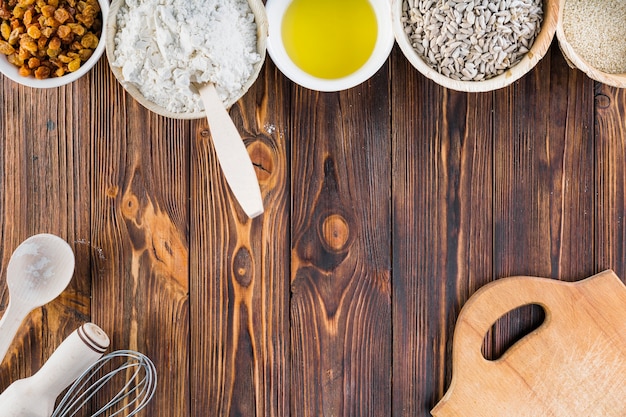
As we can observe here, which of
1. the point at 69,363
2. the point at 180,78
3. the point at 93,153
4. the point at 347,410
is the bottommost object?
the point at 347,410

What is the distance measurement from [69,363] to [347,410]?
35 centimetres

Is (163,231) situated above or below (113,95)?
below

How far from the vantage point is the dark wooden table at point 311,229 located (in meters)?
0.76

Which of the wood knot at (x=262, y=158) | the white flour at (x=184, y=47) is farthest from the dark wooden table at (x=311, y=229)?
the white flour at (x=184, y=47)

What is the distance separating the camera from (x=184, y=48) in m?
0.62

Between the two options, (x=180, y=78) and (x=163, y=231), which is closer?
(x=180, y=78)

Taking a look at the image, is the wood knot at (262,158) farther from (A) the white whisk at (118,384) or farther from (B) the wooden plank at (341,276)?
(A) the white whisk at (118,384)

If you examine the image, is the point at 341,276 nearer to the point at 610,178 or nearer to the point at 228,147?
the point at 228,147

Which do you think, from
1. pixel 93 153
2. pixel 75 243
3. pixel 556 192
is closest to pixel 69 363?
pixel 75 243

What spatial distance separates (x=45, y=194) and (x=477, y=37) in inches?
22.8

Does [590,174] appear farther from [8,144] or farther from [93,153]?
[8,144]

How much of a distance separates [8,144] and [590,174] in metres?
0.76

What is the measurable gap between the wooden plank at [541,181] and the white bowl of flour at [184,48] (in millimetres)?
333

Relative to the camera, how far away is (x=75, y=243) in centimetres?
77
